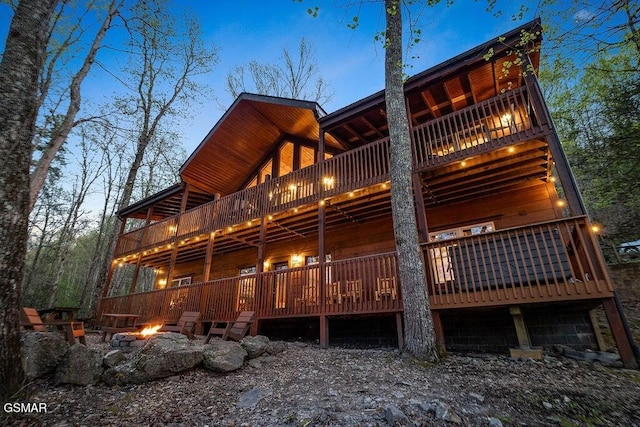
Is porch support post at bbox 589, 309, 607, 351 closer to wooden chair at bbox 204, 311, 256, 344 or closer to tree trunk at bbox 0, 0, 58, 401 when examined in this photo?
wooden chair at bbox 204, 311, 256, 344

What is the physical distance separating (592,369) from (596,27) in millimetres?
5509

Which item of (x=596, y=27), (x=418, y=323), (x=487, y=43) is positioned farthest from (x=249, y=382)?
(x=487, y=43)

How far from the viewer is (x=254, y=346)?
593cm

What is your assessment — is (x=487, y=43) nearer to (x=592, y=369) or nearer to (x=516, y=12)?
(x=516, y=12)

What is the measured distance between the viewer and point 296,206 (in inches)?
384

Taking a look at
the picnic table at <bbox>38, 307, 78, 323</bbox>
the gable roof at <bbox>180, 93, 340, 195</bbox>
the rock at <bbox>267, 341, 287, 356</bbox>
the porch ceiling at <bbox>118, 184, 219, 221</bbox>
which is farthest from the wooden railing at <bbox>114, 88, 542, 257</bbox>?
the picnic table at <bbox>38, 307, 78, 323</bbox>

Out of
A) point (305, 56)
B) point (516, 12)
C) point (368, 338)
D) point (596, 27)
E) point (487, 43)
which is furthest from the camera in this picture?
point (305, 56)

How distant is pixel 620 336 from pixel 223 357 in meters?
6.53

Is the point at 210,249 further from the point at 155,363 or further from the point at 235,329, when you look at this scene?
the point at 155,363

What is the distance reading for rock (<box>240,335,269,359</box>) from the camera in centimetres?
580

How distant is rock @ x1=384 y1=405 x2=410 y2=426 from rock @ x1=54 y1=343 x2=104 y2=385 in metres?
4.17

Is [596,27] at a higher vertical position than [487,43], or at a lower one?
lower

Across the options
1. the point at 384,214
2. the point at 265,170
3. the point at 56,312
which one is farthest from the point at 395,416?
the point at 265,170

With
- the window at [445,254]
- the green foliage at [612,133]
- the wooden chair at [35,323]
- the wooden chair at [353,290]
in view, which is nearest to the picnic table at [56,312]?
the wooden chair at [35,323]
